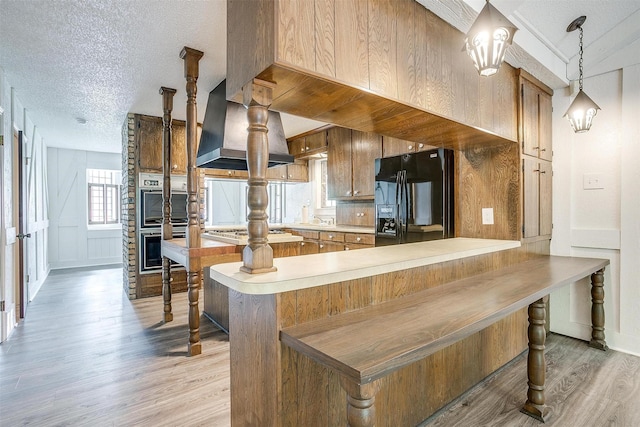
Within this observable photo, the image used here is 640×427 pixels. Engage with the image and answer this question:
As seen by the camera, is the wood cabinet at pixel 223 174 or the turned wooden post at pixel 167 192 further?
the wood cabinet at pixel 223 174

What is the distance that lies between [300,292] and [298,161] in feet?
15.6

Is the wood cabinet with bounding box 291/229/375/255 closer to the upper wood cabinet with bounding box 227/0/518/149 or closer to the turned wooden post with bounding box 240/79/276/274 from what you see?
the upper wood cabinet with bounding box 227/0/518/149

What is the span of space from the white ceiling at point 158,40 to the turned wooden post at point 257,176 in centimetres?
109

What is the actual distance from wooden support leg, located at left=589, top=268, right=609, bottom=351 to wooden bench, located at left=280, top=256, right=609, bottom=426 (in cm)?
42

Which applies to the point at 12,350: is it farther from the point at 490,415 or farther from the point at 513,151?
the point at 513,151

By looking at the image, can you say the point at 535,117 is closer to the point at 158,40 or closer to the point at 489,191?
the point at 489,191

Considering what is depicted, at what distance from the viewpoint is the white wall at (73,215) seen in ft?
21.6

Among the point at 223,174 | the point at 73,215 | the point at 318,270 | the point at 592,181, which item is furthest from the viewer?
the point at 73,215

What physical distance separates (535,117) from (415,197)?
3.91ft

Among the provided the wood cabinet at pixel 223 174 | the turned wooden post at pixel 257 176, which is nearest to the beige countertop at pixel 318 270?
the turned wooden post at pixel 257 176

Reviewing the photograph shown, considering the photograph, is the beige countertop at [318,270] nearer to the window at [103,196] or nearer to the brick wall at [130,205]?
the brick wall at [130,205]

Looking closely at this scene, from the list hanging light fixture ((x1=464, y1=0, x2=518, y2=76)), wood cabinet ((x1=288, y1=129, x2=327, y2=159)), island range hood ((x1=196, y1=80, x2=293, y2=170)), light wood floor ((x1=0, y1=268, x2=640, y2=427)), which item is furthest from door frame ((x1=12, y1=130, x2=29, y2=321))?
hanging light fixture ((x1=464, y1=0, x2=518, y2=76))

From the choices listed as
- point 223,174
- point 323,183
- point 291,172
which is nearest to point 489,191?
point 323,183

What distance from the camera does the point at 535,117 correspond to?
2.72 meters
